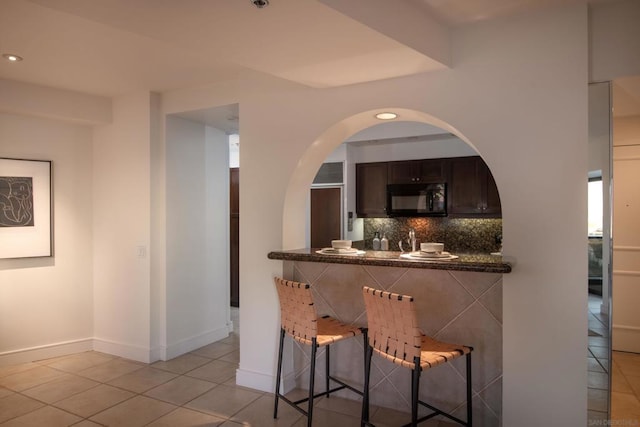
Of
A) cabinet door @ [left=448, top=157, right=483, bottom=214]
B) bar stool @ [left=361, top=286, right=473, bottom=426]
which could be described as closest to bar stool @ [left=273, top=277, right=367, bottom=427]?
bar stool @ [left=361, top=286, right=473, bottom=426]

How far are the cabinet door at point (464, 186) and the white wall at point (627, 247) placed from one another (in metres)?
1.38

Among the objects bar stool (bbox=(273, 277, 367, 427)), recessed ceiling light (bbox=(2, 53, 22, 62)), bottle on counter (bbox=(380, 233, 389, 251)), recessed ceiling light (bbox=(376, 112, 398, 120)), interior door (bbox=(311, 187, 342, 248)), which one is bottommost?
bar stool (bbox=(273, 277, 367, 427))

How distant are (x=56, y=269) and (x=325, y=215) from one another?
3.23 metres

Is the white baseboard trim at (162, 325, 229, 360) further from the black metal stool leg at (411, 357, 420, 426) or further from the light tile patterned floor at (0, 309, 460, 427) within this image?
the black metal stool leg at (411, 357, 420, 426)

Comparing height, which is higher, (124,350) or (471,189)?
(471,189)

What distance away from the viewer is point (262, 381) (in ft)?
10.8

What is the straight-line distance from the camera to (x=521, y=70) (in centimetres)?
244

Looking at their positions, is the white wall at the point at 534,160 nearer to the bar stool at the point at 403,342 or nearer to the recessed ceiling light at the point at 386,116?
the recessed ceiling light at the point at 386,116

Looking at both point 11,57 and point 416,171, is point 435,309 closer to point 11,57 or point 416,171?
point 416,171

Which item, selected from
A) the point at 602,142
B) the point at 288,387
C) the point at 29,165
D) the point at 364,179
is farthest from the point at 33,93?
the point at 602,142

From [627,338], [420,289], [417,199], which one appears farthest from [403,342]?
[417,199]

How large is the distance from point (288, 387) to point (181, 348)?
4.68 ft

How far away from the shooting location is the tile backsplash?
5.18m

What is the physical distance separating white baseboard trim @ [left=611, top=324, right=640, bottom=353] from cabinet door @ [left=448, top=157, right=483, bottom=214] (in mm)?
1803
